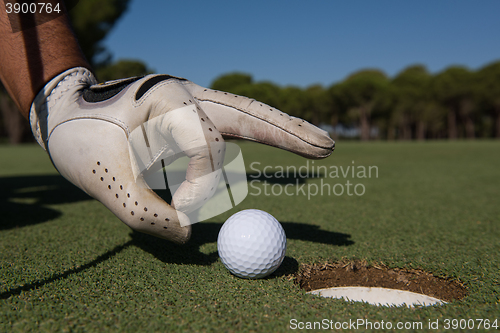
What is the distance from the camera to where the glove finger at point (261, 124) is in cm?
195

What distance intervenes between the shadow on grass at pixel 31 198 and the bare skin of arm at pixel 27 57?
6.15ft

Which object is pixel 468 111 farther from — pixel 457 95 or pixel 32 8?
pixel 32 8

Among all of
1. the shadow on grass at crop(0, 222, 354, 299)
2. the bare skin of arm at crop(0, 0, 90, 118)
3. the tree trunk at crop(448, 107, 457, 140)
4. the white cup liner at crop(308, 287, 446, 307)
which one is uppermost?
the bare skin of arm at crop(0, 0, 90, 118)

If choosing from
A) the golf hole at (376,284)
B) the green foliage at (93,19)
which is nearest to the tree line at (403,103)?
the green foliage at (93,19)

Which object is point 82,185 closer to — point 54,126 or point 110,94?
point 54,126

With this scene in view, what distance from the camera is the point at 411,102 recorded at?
136ft

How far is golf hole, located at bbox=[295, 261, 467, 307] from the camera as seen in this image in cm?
209

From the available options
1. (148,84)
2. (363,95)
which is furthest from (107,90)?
(363,95)

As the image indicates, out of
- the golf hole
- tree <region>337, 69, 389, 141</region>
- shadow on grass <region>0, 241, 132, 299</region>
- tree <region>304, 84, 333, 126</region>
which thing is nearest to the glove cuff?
shadow on grass <region>0, 241, 132, 299</region>

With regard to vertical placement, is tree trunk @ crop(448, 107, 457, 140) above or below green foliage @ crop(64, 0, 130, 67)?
below

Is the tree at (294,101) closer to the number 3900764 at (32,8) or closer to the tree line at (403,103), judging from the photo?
the tree line at (403,103)

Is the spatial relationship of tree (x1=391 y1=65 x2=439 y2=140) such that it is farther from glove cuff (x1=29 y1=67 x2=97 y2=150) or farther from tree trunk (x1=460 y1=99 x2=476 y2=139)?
glove cuff (x1=29 y1=67 x2=97 y2=150)

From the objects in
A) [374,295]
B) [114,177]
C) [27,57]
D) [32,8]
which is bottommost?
[374,295]

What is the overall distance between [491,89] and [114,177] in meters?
45.4
